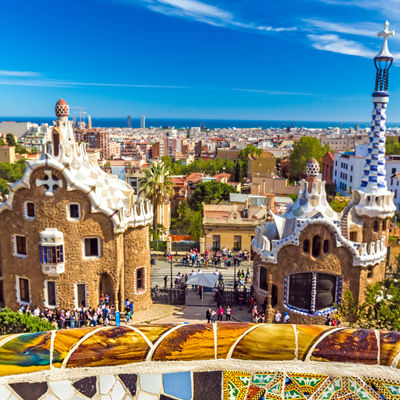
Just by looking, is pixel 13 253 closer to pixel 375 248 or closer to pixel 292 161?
pixel 375 248

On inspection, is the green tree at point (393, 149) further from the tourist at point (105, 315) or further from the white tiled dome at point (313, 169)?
the tourist at point (105, 315)

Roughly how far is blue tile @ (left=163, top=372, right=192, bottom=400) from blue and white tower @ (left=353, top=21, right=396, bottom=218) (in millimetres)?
21173

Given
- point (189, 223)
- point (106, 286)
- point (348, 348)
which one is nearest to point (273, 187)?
point (189, 223)

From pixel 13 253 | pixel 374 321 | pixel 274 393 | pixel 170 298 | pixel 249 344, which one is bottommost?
pixel 170 298

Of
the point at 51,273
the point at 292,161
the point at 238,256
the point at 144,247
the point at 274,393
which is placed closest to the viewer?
the point at 274,393

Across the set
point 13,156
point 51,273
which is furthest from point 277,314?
point 13,156

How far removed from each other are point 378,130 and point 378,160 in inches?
69.2

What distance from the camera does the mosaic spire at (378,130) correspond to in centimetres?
2519

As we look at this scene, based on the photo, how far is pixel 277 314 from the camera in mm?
24125

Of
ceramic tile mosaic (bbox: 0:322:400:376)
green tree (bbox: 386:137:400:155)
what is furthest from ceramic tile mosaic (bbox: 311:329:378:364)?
green tree (bbox: 386:137:400:155)

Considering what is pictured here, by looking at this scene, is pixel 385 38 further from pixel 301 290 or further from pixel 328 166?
pixel 328 166

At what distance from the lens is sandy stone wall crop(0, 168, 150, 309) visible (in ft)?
78.2

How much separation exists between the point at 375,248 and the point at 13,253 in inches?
806

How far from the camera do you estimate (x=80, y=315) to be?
24.0 m
